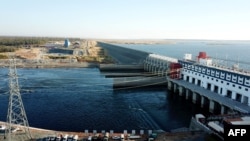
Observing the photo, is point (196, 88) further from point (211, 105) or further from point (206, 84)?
point (211, 105)

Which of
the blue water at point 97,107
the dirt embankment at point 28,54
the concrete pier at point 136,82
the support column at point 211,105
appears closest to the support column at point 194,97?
the blue water at point 97,107

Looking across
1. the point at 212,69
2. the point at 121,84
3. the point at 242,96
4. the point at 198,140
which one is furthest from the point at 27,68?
the point at 198,140

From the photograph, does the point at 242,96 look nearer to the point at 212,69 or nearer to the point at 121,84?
the point at 212,69

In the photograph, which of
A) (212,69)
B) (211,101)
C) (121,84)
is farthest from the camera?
(121,84)

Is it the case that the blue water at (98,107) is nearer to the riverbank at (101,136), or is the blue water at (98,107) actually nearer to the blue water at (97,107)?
the blue water at (97,107)

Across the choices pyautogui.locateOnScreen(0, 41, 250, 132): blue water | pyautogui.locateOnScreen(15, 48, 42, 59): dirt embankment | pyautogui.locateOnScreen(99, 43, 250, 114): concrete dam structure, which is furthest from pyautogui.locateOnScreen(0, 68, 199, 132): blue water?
pyautogui.locateOnScreen(15, 48, 42, 59): dirt embankment

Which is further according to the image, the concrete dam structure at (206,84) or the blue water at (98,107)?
the concrete dam structure at (206,84)

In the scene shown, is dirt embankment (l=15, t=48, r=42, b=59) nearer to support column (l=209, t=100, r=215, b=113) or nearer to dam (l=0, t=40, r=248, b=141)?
dam (l=0, t=40, r=248, b=141)

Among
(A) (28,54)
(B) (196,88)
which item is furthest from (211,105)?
(A) (28,54)
